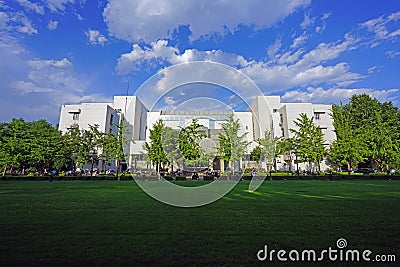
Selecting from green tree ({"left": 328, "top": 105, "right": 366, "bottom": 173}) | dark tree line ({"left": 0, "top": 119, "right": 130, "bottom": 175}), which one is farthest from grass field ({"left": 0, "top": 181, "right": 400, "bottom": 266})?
green tree ({"left": 328, "top": 105, "right": 366, "bottom": 173})

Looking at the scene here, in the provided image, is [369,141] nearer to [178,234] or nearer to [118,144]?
[118,144]

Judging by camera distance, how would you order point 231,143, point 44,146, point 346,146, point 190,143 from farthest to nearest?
point 346,146
point 44,146
point 231,143
point 190,143

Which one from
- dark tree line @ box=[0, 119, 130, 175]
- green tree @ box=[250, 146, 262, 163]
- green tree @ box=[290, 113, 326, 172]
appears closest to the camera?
green tree @ box=[250, 146, 262, 163]

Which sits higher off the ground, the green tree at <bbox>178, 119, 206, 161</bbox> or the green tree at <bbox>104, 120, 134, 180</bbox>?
the green tree at <bbox>104, 120, 134, 180</bbox>

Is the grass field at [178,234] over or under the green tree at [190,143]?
under

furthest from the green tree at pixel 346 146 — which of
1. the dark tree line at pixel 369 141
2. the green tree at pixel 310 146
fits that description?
the green tree at pixel 310 146

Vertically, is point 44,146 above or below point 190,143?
above

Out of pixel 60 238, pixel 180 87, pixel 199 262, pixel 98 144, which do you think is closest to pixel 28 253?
pixel 60 238

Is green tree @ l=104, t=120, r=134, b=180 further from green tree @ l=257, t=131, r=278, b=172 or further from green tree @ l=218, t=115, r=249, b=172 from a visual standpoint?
green tree @ l=257, t=131, r=278, b=172

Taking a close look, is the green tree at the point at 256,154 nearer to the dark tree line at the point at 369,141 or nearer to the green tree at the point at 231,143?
the green tree at the point at 231,143

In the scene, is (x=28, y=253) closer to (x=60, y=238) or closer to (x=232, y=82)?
(x=60, y=238)

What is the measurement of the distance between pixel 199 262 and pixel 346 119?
189ft

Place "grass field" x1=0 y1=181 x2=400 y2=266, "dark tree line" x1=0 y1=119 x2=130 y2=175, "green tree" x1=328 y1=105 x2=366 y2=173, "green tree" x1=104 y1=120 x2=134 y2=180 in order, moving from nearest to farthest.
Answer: "grass field" x1=0 y1=181 x2=400 y2=266, "green tree" x1=104 y1=120 x2=134 y2=180, "dark tree line" x1=0 y1=119 x2=130 y2=175, "green tree" x1=328 y1=105 x2=366 y2=173

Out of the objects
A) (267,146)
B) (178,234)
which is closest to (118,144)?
(267,146)
